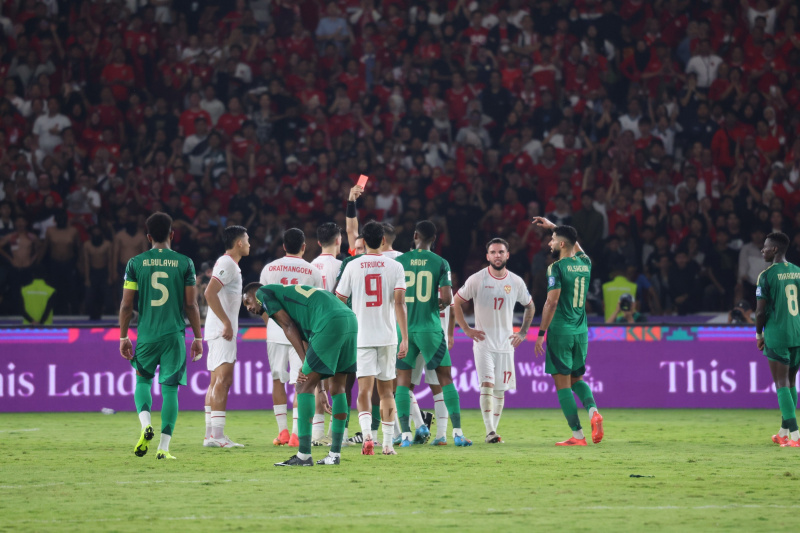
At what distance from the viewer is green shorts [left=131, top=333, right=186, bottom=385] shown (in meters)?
10.7

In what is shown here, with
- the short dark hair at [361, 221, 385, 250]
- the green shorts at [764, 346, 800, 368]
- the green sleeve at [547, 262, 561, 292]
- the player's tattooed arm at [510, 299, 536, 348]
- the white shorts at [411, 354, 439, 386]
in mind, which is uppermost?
the short dark hair at [361, 221, 385, 250]

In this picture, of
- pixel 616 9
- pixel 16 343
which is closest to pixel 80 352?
pixel 16 343

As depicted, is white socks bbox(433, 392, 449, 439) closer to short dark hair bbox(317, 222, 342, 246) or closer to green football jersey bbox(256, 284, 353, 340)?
short dark hair bbox(317, 222, 342, 246)

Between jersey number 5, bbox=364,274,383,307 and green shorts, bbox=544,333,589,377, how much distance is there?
2.25 meters

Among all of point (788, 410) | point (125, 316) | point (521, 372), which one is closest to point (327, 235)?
point (125, 316)

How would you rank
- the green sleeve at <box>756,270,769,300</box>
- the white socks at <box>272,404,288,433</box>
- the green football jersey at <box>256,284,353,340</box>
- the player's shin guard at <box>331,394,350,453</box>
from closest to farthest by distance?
the green football jersey at <box>256,284,353,340</box>
the player's shin guard at <box>331,394,350,453</box>
the green sleeve at <box>756,270,769,300</box>
the white socks at <box>272,404,288,433</box>

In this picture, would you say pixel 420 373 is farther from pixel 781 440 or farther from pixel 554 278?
pixel 781 440

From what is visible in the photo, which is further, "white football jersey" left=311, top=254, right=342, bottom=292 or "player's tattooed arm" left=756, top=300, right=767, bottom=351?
"white football jersey" left=311, top=254, right=342, bottom=292

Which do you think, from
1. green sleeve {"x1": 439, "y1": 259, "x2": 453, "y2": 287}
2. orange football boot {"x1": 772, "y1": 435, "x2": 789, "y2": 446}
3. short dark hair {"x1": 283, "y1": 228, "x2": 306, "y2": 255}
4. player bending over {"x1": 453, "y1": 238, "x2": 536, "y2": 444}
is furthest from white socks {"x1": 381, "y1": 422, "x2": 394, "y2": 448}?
orange football boot {"x1": 772, "y1": 435, "x2": 789, "y2": 446}

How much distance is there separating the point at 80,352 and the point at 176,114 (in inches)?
263

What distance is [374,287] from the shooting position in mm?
10844

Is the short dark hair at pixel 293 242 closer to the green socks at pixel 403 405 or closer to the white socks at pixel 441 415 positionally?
the green socks at pixel 403 405

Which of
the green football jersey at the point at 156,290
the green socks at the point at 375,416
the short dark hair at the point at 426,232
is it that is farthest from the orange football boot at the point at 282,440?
the short dark hair at the point at 426,232

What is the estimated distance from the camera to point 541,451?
11.4m
